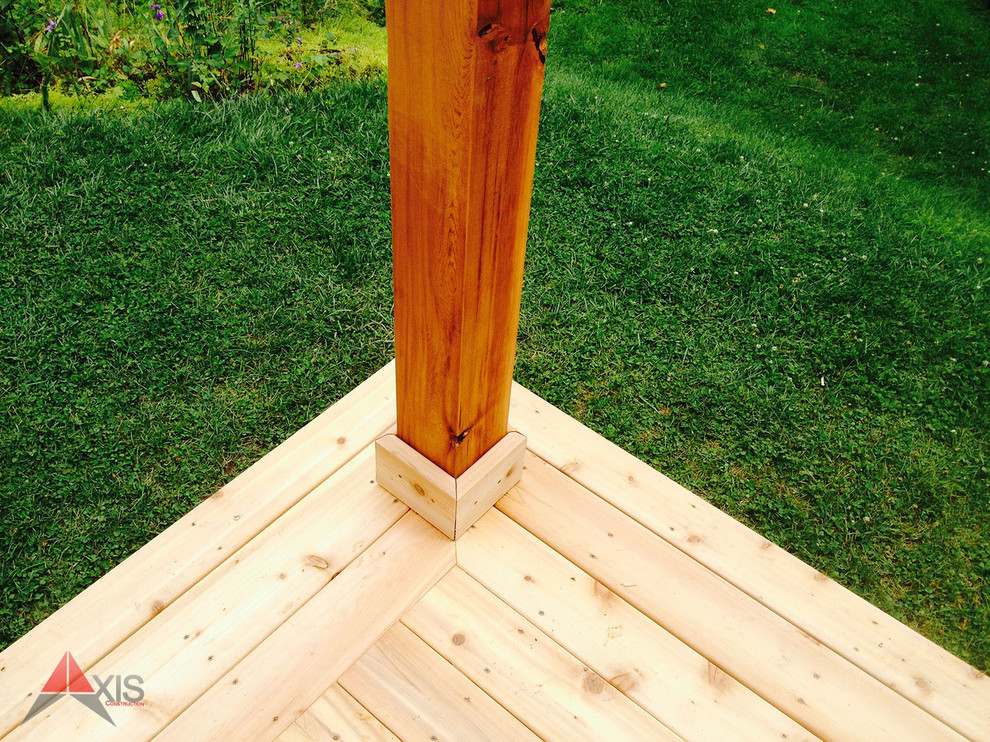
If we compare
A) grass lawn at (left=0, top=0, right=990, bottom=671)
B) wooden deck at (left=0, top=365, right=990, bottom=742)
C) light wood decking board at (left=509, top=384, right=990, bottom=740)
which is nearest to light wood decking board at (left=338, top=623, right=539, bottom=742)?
wooden deck at (left=0, top=365, right=990, bottom=742)

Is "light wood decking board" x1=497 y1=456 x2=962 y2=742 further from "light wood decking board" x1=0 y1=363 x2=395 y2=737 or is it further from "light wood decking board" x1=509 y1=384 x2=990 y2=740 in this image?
"light wood decking board" x1=0 y1=363 x2=395 y2=737

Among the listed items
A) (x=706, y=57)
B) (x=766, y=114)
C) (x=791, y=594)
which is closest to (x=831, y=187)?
(x=766, y=114)

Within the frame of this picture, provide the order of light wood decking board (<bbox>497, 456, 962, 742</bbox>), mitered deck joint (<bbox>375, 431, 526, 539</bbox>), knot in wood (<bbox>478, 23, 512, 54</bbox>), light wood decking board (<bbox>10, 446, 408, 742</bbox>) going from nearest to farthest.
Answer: knot in wood (<bbox>478, 23, 512, 54</bbox>) → light wood decking board (<bbox>10, 446, 408, 742</bbox>) → light wood decking board (<bbox>497, 456, 962, 742</bbox>) → mitered deck joint (<bbox>375, 431, 526, 539</bbox>)

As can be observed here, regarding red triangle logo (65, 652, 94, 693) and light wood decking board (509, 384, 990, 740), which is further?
light wood decking board (509, 384, 990, 740)

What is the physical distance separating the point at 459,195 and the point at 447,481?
85cm

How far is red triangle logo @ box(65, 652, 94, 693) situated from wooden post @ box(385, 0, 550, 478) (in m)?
1.00

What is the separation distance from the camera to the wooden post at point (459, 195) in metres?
1.17

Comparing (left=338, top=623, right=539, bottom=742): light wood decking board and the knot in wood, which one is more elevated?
the knot in wood

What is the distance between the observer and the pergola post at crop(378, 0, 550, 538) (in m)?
1.17

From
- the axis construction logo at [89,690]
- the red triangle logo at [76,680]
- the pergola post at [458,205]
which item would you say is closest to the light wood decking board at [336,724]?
the axis construction logo at [89,690]

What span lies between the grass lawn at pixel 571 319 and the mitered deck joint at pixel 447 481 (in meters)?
0.78

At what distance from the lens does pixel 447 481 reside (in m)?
1.89

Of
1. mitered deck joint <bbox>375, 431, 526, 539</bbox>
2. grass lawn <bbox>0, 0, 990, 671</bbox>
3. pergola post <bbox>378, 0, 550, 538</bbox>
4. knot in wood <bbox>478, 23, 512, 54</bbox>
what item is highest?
knot in wood <bbox>478, 23, 512, 54</bbox>

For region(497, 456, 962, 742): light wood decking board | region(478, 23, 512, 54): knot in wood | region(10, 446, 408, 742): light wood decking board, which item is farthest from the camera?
region(497, 456, 962, 742): light wood decking board
